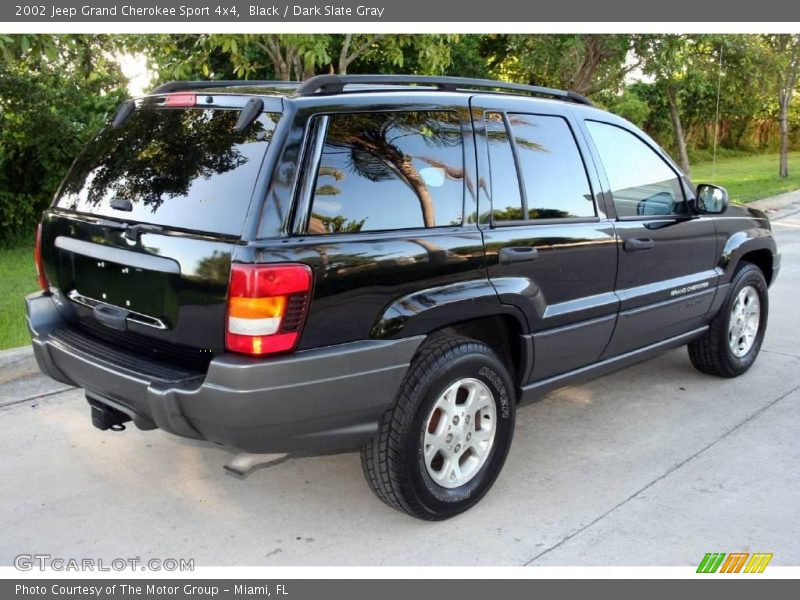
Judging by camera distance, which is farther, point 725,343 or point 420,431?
point 725,343

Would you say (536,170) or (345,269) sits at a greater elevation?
(536,170)

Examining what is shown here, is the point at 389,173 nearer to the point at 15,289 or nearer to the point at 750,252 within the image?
the point at 750,252

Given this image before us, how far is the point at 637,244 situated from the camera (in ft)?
14.2

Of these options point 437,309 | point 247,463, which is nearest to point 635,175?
point 437,309

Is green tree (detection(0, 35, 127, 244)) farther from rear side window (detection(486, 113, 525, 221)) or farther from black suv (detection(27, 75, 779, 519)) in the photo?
rear side window (detection(486, 113, 525, 221))

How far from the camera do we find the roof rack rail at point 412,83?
10.7 ft

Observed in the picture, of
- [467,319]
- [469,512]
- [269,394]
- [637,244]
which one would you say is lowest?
[469,512]

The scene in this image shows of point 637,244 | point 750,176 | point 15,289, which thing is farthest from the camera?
point 750,176

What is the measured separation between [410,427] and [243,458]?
3.00ft

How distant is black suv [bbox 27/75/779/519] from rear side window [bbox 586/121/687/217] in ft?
0.16

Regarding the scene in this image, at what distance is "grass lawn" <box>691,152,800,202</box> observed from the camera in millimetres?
16297

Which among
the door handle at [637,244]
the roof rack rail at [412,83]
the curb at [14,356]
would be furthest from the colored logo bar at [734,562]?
the curb at [14,356]

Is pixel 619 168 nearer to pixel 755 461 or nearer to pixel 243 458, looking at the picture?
pixel 755 461

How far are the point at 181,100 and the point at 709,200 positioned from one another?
3087 millimetres
